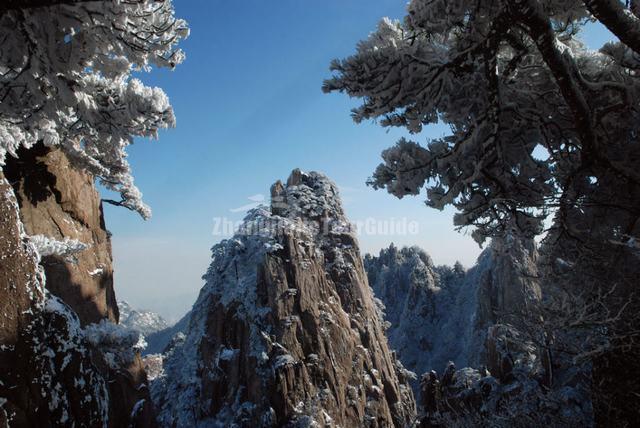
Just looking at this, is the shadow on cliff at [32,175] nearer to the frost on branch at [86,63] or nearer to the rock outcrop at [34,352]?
the frost on branch at [86,63]

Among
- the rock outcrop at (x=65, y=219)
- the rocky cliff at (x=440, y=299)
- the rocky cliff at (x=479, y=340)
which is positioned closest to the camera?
the rock outcrop at (x=65, y=219)

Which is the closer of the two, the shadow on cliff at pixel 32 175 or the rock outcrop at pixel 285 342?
the shadow on cliff at pixel 32 175

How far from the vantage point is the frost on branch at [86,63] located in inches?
129

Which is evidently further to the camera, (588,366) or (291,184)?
(291,184)

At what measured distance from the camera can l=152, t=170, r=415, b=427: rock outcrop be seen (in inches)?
700

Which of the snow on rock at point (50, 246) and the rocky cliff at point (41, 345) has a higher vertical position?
the snow on rock at point (50, 246)

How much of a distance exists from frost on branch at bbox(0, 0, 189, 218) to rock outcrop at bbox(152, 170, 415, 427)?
15.7 m

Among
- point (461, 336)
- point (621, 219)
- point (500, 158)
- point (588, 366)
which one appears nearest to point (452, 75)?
point (500, 158)

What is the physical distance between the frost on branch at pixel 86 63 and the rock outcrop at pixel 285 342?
15.7 m

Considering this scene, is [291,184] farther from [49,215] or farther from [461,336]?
[461,336]

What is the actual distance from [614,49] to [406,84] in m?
3.31

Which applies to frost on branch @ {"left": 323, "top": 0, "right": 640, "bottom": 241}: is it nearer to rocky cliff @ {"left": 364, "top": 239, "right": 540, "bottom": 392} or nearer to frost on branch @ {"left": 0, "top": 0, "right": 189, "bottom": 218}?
frost on branch @ {"left": 0, "top": 0, "right": 189, "bottom": 218}

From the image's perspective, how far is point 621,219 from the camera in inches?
221

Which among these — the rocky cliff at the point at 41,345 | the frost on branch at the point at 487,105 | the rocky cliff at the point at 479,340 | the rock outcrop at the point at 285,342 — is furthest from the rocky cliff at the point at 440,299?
the rocky cliff at the point at 41,345
